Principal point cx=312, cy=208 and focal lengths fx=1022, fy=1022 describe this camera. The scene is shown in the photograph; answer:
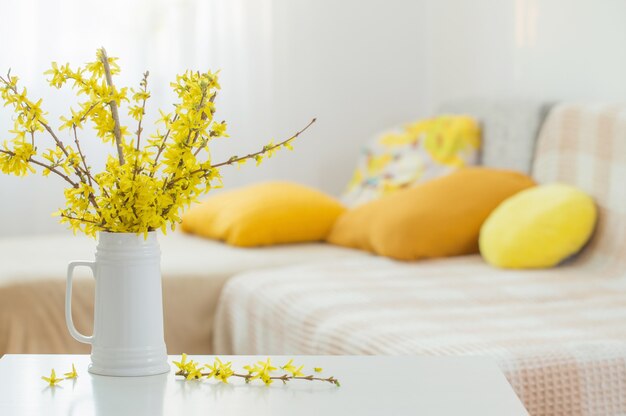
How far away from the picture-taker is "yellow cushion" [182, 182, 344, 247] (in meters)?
2.95

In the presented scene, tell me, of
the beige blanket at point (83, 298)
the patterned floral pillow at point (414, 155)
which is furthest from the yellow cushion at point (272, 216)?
the patterned floral pillow at point (414, 155)

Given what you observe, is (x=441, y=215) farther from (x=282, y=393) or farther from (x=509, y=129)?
(x=282, y=393)

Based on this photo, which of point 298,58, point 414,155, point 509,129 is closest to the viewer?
point 509,129

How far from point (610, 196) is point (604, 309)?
529 mm

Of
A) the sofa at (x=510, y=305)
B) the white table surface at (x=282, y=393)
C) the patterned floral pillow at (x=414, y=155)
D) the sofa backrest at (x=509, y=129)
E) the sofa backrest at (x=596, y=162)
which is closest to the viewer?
the white table surface at (x=282, y=393)

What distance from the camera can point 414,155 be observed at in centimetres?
329

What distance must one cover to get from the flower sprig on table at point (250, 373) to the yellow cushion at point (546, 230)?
1428 millimetres

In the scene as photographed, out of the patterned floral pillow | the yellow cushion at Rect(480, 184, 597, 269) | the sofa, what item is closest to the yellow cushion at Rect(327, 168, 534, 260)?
the sofa

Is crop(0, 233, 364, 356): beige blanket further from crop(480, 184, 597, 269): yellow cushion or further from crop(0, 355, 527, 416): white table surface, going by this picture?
crop(0, 355, 527, 416): white table surface

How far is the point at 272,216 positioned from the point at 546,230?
0.86m

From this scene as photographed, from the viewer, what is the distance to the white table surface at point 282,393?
98cm

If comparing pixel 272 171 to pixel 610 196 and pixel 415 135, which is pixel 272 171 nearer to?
pixel 415 135

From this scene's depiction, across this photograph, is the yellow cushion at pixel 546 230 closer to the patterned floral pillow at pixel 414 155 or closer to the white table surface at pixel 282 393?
the patterned floral pillow at pixel 414 155

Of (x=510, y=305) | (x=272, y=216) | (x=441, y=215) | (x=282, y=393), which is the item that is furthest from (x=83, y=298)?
(x=282, y=393)
